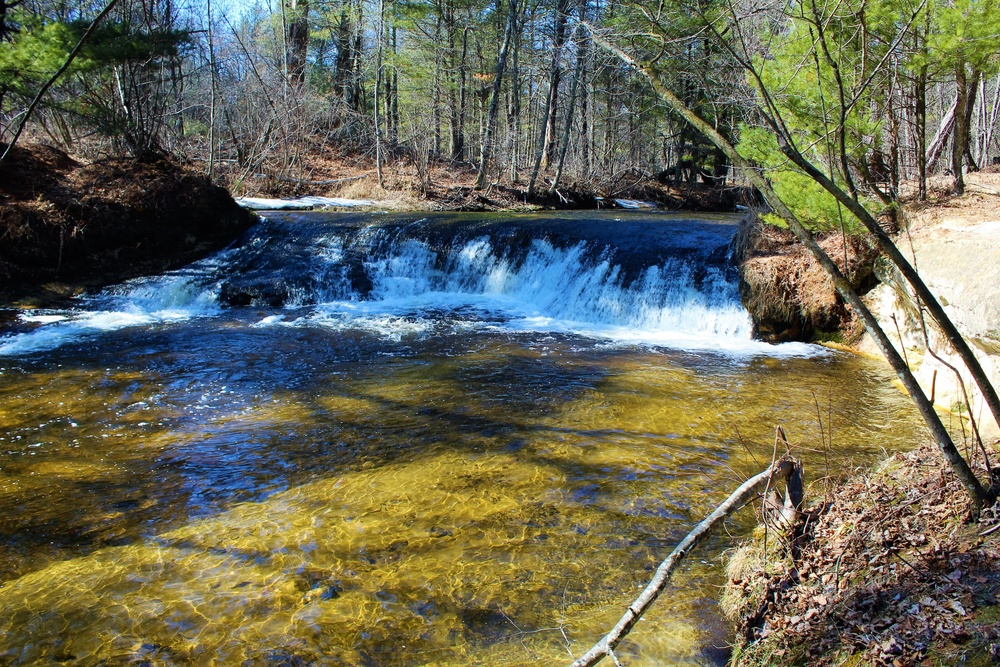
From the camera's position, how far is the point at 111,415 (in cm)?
596

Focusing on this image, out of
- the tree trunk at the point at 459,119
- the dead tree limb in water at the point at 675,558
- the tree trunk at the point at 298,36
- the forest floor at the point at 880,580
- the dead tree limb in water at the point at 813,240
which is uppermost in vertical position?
the tree trunk at the point at 298,36

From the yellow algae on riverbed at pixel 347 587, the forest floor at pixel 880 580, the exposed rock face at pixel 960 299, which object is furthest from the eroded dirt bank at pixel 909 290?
the yellow algae on riverbed at pixel 347 587

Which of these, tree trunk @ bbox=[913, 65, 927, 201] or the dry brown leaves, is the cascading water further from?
the dry brown leaves

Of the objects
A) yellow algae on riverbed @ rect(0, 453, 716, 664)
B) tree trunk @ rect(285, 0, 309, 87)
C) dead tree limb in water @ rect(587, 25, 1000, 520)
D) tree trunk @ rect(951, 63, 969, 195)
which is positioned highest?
tree trunk @ rect(285, 0, 309, 87)

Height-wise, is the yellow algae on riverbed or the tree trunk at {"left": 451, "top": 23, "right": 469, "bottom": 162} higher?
the tree trunk at {"left": 451, "top": 23, "right": 469, "bottom": 162}

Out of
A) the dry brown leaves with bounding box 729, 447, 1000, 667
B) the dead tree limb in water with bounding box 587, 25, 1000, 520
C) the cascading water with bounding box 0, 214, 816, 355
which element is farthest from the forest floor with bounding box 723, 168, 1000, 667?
the cascading water with bounding box 0, 214, 816, 355

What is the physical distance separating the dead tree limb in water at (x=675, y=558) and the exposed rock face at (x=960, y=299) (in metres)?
2.15

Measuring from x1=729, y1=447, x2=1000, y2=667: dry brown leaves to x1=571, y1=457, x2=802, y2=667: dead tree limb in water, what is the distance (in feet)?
1.06

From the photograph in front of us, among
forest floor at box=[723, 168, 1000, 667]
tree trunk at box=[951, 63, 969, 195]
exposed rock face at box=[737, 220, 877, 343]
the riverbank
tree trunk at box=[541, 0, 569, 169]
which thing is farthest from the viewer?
tree trunk at box=[541, 0, 569, 169]

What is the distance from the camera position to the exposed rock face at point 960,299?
5.17 m

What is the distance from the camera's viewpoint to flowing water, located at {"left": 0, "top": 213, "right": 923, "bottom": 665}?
3.12 meters

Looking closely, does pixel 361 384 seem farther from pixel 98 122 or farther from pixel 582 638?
pixel 98 122

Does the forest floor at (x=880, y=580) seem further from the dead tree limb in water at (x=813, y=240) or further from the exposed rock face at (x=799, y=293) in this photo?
the exposed rock face at (x=799, y=293)

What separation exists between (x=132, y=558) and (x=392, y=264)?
33.0 feet
